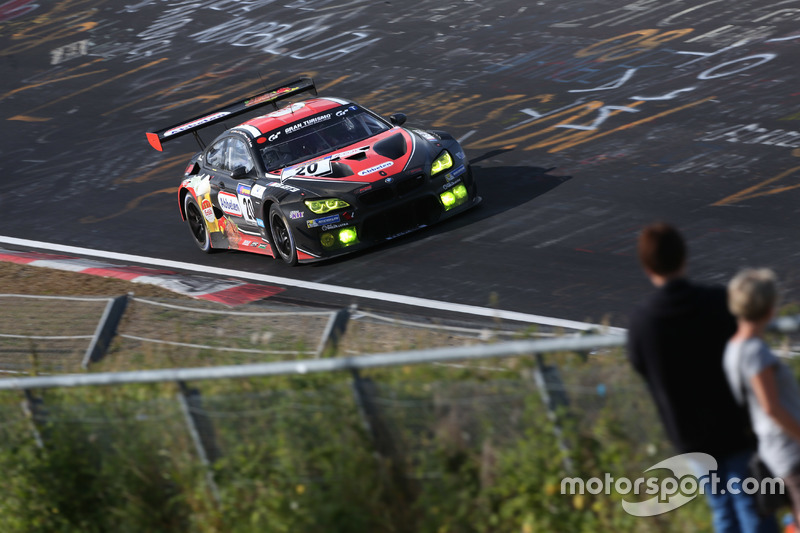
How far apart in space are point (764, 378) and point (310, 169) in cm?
902

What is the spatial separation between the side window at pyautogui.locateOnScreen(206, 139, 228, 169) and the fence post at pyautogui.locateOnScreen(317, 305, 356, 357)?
6408 mm

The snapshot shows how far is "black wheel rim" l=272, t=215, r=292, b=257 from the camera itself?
12703mm

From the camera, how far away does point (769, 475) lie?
13.8ft

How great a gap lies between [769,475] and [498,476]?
1.55 m

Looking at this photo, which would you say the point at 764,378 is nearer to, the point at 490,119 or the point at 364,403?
the point at 364,403

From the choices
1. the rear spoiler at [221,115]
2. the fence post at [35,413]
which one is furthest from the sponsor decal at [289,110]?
the fence post at [35,413]

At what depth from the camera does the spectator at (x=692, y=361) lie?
13.8ft

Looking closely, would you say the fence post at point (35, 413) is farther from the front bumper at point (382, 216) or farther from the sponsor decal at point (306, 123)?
the sponsor decal at point (306, 123)

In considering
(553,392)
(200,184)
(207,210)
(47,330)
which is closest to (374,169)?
(207,210)

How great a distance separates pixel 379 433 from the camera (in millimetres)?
5609

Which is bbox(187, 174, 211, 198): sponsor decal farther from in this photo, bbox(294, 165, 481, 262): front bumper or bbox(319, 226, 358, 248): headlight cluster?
bbox(319, 226, 358, 248): headlight cluster

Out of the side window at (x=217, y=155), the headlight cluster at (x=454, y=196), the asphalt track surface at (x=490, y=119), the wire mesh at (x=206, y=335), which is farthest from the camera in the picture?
the side window at (x=217, y=155)

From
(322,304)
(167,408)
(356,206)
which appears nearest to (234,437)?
(167,408)

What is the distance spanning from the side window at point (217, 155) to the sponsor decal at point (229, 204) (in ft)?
1.41
